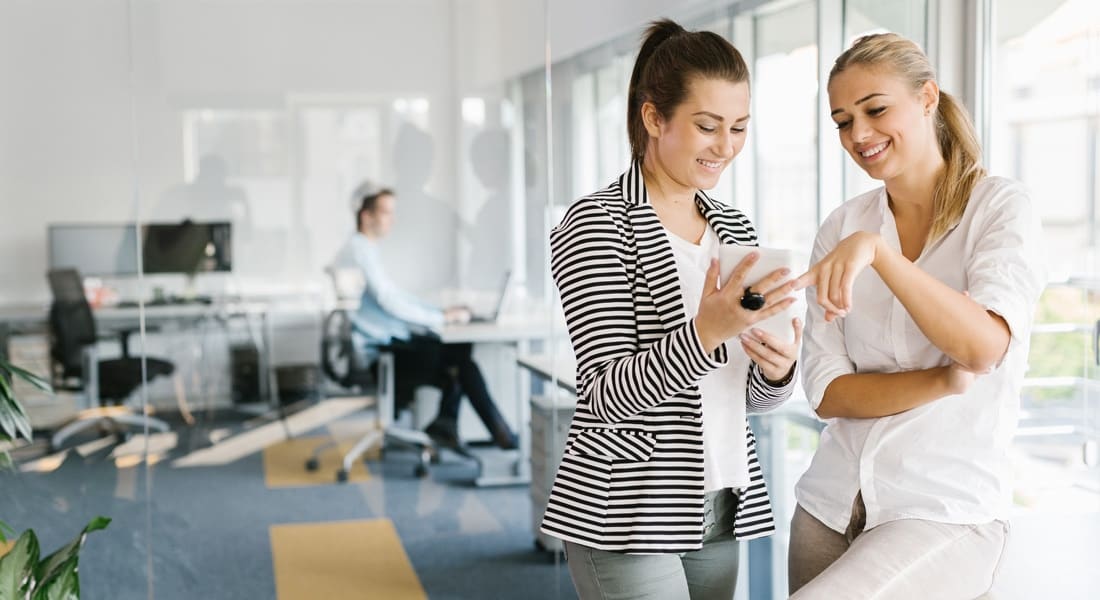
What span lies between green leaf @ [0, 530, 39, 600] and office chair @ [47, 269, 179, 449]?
85cm

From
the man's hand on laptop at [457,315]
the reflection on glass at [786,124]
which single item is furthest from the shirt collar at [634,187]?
the reflection on glass at [786,124]

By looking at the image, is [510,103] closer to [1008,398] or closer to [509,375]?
[509,375]

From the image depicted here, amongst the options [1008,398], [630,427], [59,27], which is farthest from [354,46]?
[1008,398]

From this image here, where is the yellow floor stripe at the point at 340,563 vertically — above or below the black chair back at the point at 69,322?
below

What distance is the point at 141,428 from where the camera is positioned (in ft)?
11.3

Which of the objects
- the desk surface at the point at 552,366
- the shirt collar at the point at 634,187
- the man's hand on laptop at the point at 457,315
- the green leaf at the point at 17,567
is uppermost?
the shirt collar at the point at 634,187

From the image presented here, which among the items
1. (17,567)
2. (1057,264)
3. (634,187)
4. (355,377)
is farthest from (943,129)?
(355,377)

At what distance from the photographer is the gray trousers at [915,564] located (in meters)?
1.53

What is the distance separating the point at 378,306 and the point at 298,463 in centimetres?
56

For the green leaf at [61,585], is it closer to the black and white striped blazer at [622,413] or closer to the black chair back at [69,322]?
the black chair back at [69,322]

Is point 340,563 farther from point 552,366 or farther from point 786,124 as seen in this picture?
point 786,124

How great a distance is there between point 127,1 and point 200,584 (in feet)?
5.96

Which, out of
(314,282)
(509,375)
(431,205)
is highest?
(431,205)

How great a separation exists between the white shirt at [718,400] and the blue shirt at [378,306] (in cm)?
191
